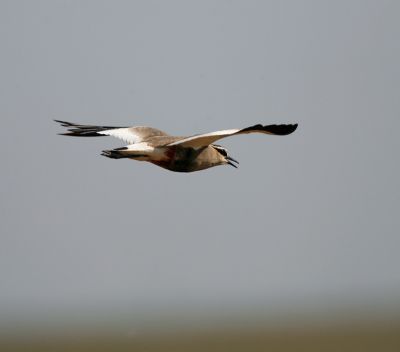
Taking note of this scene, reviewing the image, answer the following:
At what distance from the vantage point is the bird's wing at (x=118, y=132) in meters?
25.1

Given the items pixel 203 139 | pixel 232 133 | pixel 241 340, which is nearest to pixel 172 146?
pixel 203 139

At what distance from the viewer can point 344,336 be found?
6719 centimetres

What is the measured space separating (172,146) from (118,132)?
1.66 m

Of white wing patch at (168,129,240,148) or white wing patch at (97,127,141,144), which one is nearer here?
white wing patch at (168,129,240,148)

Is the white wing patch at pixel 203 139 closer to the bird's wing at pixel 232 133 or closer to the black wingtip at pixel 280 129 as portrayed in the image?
the bird's wing at pixel 232 133

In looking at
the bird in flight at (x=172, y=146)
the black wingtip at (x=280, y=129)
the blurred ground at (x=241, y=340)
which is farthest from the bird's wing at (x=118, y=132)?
the blurred ground at (x=241, y=340)

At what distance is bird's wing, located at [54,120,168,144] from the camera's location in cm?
2508

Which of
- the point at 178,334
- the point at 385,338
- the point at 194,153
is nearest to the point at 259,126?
the point at 194,153

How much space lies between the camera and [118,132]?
83.5 feet

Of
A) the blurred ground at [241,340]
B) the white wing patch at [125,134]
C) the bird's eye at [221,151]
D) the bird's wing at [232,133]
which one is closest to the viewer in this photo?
the bird's wing at [232,133]

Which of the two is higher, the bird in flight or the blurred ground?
the blurred ground

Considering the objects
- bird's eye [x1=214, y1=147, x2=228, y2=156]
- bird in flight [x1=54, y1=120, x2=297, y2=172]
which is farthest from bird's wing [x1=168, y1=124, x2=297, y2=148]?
bird's eye [x1=214, y1=147, x2=228, y2=156]

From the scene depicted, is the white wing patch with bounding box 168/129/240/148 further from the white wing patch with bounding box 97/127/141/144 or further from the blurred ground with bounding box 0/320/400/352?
the blurred ground with bounding box 0/320/400/352

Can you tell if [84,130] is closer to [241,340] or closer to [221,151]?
[221,151]
